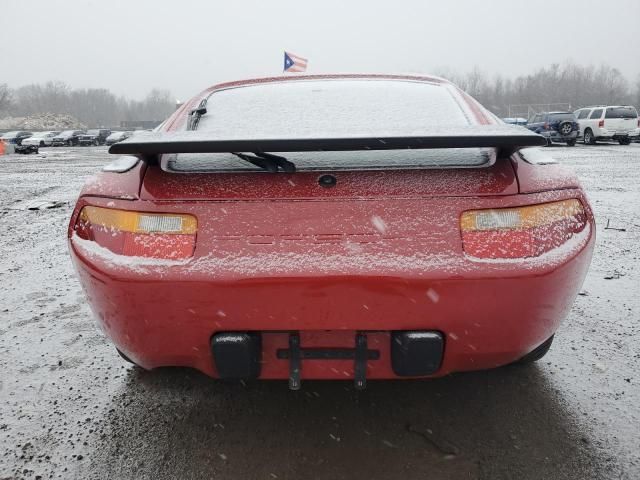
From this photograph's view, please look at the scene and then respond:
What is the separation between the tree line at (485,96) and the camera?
81.9 metres

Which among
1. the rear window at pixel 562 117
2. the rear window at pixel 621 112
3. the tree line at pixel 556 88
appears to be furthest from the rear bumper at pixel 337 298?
the tree line at pixel 556 88

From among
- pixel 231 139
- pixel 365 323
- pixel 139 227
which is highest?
pixel 231 139

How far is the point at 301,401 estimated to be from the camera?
2176 millimetres

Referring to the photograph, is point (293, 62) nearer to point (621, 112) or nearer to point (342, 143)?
point (342, 143)

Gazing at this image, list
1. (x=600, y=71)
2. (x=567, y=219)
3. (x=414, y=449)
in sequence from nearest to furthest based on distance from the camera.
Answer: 1. (x=567, y=219)
2. (x=414, y=449)
3. (x=600, y=71)

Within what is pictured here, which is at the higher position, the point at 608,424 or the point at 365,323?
the point at 365,323

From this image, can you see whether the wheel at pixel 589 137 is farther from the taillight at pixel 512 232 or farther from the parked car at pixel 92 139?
the parked car at pixel 92 139

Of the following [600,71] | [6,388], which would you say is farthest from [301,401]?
[600,71]

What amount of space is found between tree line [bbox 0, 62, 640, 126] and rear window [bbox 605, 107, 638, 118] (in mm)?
38079

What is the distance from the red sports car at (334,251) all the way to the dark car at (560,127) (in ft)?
80.9

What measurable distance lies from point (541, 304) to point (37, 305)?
11.0ft

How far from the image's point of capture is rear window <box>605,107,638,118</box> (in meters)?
22.3

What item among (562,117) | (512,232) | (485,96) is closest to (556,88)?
(485,96)

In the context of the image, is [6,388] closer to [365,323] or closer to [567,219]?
[365,323]
